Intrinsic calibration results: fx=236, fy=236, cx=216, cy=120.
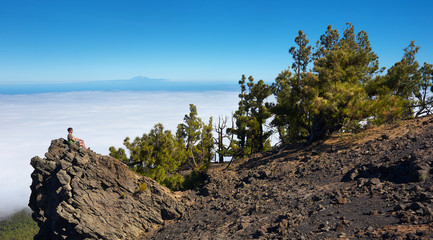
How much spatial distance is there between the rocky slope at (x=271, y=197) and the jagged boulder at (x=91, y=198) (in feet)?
0.18

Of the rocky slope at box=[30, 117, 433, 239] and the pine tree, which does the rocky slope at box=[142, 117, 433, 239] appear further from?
the pine tree

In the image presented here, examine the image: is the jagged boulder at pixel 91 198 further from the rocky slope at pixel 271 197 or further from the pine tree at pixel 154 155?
the pine tree at pixel 154 155

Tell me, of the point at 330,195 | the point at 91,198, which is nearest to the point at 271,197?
the point at 330,195

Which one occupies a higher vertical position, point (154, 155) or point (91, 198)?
point (154, 155)

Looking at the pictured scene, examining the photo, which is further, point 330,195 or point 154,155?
point 154,155

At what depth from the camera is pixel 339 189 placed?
11.5m

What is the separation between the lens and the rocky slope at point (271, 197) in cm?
872

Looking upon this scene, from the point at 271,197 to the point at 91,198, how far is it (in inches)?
403

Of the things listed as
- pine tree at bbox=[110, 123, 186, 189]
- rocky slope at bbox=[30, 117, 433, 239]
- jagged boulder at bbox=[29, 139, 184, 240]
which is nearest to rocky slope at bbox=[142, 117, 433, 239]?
rocky slope at bbox=[30, 117, 433, 239]

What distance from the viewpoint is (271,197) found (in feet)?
45.1

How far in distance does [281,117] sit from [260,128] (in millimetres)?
5739

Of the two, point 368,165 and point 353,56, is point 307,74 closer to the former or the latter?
point 353,56

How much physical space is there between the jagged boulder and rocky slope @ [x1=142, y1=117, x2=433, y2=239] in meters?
1.33

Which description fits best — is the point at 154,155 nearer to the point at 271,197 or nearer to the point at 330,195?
the point at 271,197
